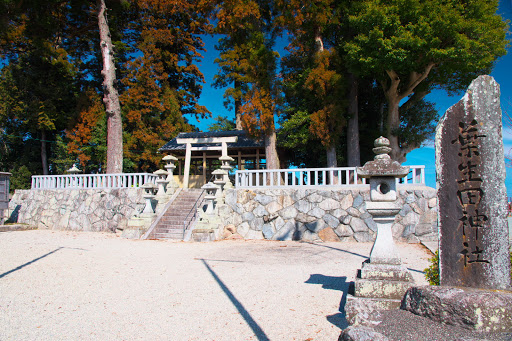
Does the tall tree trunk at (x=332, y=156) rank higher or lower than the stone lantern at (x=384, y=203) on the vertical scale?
higher

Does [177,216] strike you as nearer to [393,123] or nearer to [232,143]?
[232,143]

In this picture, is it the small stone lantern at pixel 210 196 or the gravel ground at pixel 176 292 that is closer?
the gravel ground at pixel 176 292

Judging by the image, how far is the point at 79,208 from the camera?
1330 centimetres

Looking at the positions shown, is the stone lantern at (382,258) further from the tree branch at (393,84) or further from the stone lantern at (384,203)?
the tree branch at (393,84)

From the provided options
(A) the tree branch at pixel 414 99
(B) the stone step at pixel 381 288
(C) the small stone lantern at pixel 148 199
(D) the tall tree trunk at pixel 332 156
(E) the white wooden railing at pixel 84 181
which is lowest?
(B) the stone step at pixel 381 288

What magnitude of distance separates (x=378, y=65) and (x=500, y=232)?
32.8 ft

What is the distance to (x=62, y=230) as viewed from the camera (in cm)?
1334

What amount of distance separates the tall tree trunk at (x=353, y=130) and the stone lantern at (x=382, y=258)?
9.48 meters

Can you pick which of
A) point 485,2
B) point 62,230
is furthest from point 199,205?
point 485,2

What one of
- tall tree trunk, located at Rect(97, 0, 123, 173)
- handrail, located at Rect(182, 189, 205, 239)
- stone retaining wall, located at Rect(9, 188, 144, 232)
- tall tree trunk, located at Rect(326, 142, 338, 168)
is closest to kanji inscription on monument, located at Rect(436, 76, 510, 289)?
handrail, located at Rect(182, 189, 205, 239)

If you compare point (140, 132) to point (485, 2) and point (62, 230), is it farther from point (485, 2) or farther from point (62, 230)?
point (485, 2)

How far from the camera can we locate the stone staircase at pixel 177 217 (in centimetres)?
1043

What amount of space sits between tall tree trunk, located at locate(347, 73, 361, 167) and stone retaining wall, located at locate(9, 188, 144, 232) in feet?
27.2

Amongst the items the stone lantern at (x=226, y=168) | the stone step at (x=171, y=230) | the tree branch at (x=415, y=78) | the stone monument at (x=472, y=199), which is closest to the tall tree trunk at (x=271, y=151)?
the stone lantern at (x=226, y=168)
